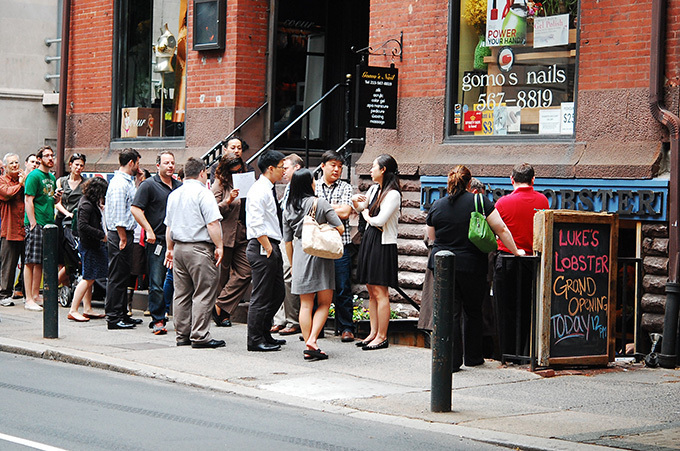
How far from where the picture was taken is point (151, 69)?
58.0 ft

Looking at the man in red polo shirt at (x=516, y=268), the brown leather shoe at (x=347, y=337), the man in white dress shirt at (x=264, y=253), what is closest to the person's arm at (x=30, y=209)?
the man in white dress shirt at (x=264, y=253)

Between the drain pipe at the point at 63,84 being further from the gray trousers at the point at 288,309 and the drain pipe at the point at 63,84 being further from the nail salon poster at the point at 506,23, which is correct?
the nail salon poster at the point at 506,23

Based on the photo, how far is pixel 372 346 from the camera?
11.0m

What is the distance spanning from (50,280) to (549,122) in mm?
6035

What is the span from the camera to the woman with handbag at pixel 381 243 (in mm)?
10773

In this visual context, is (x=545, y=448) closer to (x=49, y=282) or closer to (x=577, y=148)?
(x=577, y=148)

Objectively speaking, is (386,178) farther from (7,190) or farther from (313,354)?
(7,190)

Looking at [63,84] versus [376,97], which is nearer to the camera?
[376,97]

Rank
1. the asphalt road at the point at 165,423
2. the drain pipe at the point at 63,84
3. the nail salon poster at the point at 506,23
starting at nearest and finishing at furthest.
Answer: the asphalt road at the point at 165,423 < the nail salon poster at the point at 506,23 < the drain pipe at the point at 63,84

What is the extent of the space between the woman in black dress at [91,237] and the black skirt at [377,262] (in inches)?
144

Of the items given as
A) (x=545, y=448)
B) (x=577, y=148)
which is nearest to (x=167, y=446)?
(x=545, y=448)

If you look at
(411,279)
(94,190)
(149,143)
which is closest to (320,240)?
(411,279)

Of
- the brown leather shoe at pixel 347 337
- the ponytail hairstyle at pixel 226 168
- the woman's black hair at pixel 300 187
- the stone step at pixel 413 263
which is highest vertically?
the ponytail hairstyle at pixel 226 168

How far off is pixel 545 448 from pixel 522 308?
11.3 ft
